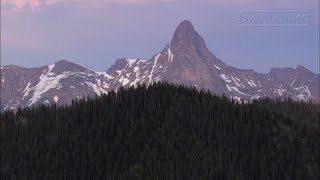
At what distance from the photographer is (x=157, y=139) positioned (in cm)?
1320

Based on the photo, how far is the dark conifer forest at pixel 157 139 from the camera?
11.6m

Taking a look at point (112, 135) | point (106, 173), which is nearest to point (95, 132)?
point (112, 135)

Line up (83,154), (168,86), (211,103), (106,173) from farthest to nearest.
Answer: (168,86) < (211,103) < (83,154) < (106,173)

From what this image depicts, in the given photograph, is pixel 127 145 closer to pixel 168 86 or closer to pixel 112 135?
pixel 112 135

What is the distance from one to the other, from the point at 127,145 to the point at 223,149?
2.48 meters

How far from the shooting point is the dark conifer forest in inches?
458

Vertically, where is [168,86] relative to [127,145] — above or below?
above

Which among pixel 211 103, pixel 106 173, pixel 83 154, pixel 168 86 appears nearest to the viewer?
pixel 106 173

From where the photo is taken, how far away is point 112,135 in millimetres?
13320

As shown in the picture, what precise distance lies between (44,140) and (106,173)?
215 cm

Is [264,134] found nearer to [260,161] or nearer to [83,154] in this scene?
[260,161]

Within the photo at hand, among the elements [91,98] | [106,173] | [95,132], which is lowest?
[106,173]

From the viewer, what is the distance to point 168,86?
16.6 meters

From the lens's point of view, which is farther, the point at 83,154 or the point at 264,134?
the point at 264,134
